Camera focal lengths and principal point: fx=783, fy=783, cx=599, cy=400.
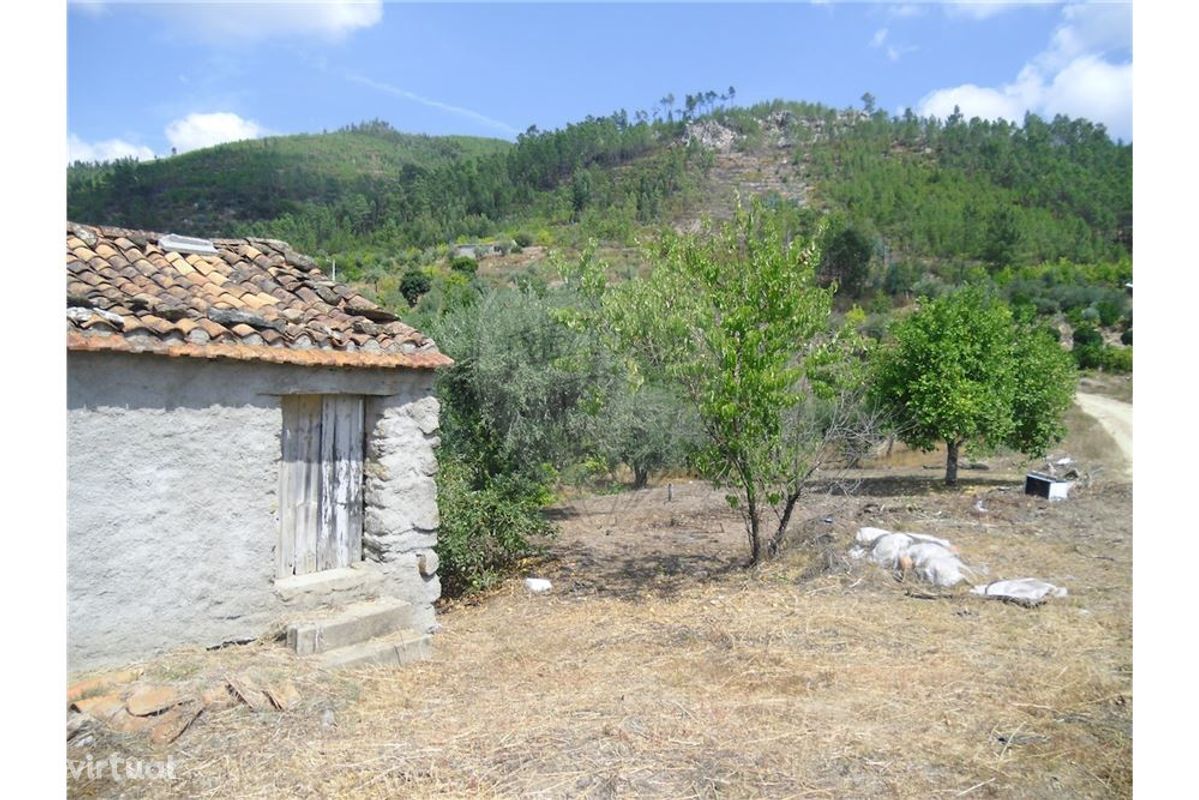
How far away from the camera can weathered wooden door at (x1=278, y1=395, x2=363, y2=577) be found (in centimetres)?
687

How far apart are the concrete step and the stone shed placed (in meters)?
0.04

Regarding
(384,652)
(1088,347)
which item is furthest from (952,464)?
(384,652)

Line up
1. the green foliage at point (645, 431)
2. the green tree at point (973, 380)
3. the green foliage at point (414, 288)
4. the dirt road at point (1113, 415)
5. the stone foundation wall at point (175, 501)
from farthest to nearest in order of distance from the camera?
the green foliage at point (414, 288) → the dirt road at point (1113, 415) → the green tree at point (973, 380) → the green foliage at point (645, 431) → the stone foundation wall at point (175, 501)

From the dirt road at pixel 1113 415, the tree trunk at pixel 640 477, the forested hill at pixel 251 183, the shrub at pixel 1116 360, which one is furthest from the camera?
the forested hill at pixel 251 183

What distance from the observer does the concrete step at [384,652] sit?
6250 mm

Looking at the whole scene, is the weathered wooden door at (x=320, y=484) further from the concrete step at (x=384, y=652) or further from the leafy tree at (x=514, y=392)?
the leafy tree at (x=514, y=392)

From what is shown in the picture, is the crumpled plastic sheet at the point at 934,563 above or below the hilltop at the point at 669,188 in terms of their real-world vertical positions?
below

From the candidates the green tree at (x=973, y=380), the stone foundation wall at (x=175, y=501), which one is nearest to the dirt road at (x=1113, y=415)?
the green tree at (x=973, y=380)

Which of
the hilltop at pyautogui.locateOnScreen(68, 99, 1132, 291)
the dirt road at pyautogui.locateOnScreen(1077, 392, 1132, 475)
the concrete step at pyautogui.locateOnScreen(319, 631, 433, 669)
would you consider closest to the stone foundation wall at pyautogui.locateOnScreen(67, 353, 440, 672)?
the concrete step at pyautogui.locateOnScreen(319, 631, 433, 669)

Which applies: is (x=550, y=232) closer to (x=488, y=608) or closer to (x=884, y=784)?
(x=488, y=608)

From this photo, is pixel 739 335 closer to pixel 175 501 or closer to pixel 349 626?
pixel 349 626

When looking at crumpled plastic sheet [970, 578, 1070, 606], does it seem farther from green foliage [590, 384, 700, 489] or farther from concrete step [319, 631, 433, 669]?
concrete step [319, 631, 433, 669]

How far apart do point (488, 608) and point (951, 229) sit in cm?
4867

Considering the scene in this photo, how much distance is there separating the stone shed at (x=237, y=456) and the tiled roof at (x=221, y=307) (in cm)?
2
